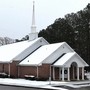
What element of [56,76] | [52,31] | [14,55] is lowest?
[56,76]

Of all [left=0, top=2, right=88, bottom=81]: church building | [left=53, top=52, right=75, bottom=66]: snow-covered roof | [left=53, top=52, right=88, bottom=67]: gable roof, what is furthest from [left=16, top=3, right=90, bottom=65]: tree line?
[left=53, top=52, right=75, bottom=66]: snow-covered roof

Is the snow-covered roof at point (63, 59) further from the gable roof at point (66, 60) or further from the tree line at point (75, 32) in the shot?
the tree line at point (75, 32)

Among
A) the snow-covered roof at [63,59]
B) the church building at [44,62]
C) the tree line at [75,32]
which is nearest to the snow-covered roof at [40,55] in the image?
the church building at [44,62]

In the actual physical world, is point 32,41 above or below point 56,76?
above

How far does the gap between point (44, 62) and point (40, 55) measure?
279cm

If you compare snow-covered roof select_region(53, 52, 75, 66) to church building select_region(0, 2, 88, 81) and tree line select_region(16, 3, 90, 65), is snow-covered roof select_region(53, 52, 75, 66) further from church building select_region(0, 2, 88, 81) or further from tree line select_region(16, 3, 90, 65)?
tree line select_region(16, 3, 90, 65)

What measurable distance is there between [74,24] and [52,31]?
6.69 meters

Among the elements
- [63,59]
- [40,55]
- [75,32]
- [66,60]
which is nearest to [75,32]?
[75,32]

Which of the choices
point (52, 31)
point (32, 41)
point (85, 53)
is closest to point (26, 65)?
point (32, 41)

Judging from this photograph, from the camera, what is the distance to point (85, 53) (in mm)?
74438

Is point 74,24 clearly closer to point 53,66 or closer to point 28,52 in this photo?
point 28,52

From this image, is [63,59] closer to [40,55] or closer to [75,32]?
[40,55]

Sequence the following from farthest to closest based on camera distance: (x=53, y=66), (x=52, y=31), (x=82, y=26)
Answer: (x=52, y=31), (x=82, y=26), (x=53, y=66)

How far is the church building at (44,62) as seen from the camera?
42219 millimetres
